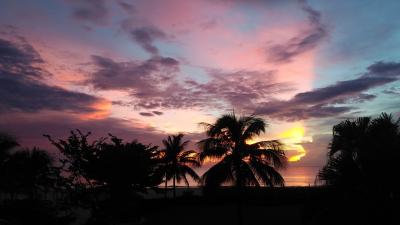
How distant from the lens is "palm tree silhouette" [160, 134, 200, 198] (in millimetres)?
49094

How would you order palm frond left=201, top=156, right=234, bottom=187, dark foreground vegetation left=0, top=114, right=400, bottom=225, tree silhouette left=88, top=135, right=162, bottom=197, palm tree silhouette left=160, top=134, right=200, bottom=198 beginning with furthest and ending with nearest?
palm tree silhouette left=160, top=134, right=200, bottom=198
tree silhouette left=88, top=135, right=162, bottom=197
palm frond left=201, top=156, right=234, bottom=187
dark foreground vegetation left=0, top=114, right=400, bottom=225

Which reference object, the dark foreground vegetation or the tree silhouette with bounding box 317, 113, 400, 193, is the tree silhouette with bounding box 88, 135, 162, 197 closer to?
the dark foreground vegetation

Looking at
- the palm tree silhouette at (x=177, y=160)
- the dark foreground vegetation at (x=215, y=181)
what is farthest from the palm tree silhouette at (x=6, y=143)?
the palm tree silhouette at (x=177, y=160)

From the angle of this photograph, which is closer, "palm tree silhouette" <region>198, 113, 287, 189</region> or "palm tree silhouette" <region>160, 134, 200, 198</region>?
"palm tree silhouette" <region>198, 113, 287, 189</region>

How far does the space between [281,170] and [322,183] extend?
12.3 meters

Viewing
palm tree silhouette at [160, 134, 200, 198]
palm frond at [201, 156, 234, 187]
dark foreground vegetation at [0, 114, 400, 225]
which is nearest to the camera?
dark foreground vegetation at [0, 114, 400, 225]

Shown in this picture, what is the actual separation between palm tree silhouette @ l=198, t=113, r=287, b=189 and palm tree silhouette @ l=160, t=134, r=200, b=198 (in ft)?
89.6

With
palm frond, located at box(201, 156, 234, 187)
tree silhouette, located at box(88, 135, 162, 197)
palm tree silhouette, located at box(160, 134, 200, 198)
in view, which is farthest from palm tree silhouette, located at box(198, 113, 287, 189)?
palm tree silhouette, located at box(160, 134, 200, 198)

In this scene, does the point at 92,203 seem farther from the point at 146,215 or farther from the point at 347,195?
the point at 146,215

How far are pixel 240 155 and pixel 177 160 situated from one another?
95.4 ft

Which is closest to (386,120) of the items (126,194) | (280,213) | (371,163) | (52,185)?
(371,163)

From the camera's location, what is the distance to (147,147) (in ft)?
112

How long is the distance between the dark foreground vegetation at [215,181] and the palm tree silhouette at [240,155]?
0.17 ft

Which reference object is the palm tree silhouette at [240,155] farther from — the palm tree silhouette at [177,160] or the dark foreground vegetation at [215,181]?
the palm tree silhouette at [177,160]
